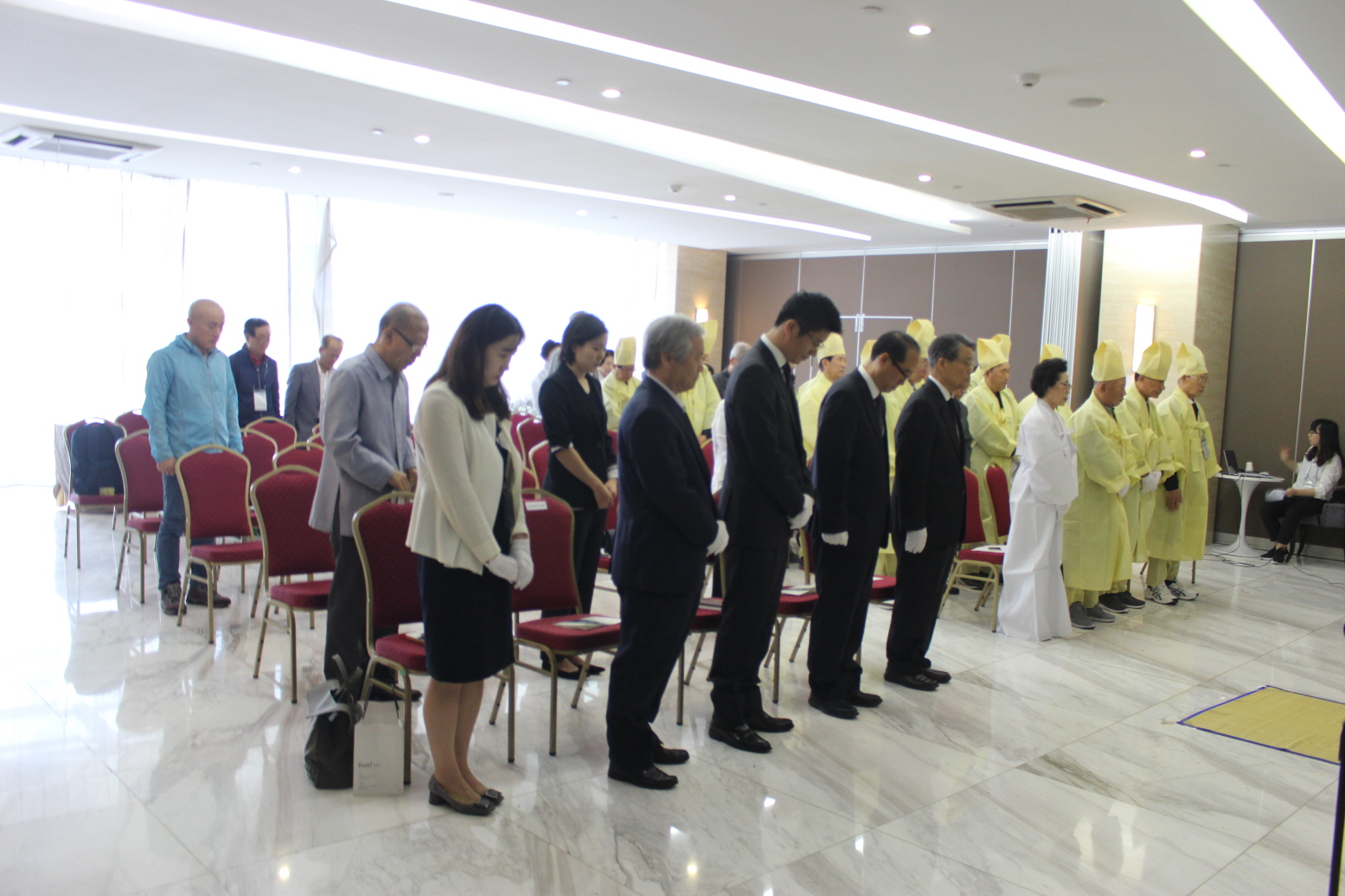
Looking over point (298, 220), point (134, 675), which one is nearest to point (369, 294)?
point (298, 220)

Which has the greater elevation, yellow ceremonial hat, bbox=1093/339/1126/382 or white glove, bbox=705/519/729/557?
yellow ceremonial hat, bbox=1093/339/1126/382

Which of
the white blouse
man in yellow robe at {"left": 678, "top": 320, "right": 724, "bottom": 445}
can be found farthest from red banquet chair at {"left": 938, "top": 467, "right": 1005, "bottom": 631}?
the white blouse

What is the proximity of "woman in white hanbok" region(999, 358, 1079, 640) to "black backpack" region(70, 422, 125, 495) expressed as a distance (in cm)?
621

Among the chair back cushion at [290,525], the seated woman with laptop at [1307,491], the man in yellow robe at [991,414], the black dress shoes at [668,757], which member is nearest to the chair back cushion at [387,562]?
the chair back cushion at [290,525]

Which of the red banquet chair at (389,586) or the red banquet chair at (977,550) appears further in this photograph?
the red banquet chair at (977,550)

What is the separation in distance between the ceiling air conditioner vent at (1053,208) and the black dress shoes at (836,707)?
642cm

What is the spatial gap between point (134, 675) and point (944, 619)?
4.52m

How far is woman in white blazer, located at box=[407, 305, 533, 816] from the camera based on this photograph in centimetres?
277

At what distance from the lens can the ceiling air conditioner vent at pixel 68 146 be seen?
805 cm

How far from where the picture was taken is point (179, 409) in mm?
5273

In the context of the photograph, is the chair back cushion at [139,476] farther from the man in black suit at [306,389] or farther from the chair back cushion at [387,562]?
the chair back cushion at [387,562]

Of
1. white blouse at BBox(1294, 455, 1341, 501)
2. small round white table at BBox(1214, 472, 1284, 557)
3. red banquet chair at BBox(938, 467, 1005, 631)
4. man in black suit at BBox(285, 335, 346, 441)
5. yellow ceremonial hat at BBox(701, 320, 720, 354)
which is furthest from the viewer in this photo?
small round white table at BBox(1214, 472, 1284, 557)

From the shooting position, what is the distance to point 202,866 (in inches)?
104

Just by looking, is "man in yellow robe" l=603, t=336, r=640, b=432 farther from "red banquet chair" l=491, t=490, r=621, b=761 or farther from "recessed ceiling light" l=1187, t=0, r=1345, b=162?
"recessed ceiling light" l=1187, t=0, r=1345, b=162
